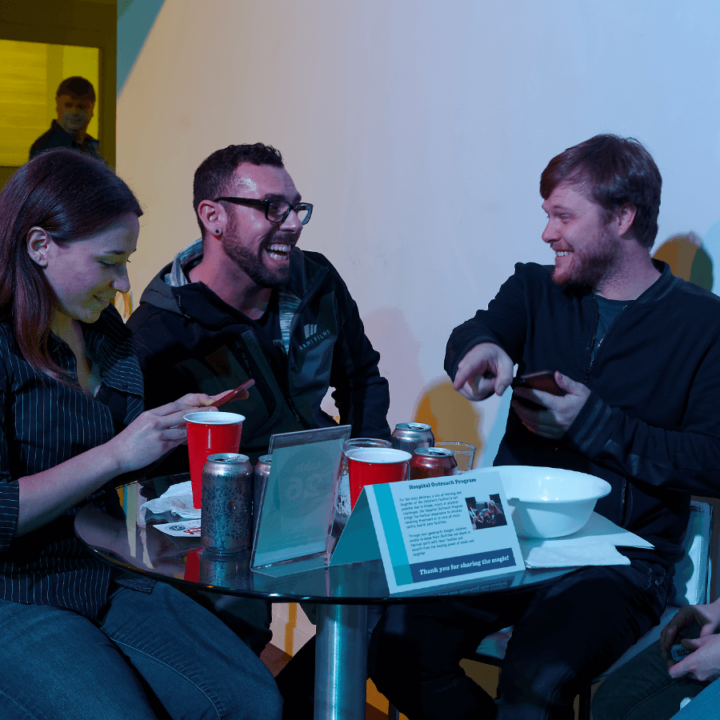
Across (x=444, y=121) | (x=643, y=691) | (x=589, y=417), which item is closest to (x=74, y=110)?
(x=444, y=121)

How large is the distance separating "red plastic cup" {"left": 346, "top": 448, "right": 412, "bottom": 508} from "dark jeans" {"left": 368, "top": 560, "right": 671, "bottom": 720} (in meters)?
0.37

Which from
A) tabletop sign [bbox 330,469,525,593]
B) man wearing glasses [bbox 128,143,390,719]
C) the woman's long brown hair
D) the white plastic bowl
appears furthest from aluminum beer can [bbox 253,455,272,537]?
man wearing glasses [bbox 128,143,390,719]

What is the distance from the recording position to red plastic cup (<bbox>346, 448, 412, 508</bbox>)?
1.09 meters

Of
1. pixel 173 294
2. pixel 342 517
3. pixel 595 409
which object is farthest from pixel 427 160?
pixel 342 517

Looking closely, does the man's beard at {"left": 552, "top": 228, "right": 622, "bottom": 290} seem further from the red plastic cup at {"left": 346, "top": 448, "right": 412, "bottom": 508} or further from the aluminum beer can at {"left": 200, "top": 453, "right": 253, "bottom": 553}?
the aluminum beer can at {"left": 200, "top": 453, "right": 253, "bottom": 553}

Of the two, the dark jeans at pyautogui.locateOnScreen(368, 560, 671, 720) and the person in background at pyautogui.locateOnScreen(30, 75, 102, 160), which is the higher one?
the person in background at pyautogui.locateOnScreen(30, 75, 102, 160)

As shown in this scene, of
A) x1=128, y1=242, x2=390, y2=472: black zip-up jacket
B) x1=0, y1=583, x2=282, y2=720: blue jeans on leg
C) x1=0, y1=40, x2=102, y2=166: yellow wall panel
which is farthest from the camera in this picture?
x1=0, y1=40, x2=102, y2=166: yellow wall panel

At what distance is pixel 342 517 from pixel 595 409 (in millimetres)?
605

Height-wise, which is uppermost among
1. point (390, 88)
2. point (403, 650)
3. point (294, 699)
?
point (390, 88)

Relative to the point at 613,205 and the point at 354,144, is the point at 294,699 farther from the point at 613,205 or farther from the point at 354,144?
the point at 354,144

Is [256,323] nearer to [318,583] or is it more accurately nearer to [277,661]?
[318,583]

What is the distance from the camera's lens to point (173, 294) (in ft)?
6.21

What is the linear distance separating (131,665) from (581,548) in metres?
0.75

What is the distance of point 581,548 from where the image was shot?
1160 mm
